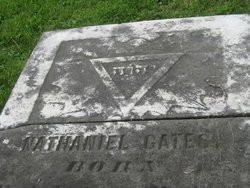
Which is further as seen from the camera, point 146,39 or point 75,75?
point 146,39

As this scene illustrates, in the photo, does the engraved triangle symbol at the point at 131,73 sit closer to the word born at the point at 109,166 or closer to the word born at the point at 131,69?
the word born at the point at 131,69

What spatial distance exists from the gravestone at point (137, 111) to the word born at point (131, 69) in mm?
10

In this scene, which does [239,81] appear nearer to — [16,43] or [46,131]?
[46,131]

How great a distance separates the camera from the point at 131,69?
117 inches

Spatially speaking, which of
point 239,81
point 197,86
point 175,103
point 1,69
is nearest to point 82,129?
point 175,103

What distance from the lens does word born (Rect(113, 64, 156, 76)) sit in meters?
2.95

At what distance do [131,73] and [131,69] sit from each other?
0.05m

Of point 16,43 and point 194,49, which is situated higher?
point 194,49

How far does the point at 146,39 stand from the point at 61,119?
100 cm

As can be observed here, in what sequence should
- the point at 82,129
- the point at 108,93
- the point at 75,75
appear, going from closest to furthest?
the point at 82,129 < the point at 108,93 < the point at 75,75

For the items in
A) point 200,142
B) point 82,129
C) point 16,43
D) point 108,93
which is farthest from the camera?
point 16,43

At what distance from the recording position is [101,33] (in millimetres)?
3500

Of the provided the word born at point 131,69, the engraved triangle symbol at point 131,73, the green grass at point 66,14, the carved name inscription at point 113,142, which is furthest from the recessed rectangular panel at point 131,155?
the green grass at point 66,14

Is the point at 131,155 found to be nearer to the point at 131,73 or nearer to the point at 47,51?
the point at 131,73
